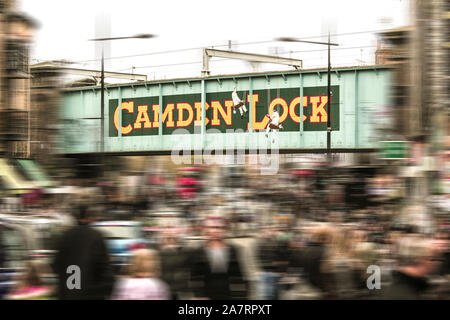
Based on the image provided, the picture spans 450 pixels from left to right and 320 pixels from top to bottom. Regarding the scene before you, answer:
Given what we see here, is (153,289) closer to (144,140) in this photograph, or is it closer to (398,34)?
(398,34)

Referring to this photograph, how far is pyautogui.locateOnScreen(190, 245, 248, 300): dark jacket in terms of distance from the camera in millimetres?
4891

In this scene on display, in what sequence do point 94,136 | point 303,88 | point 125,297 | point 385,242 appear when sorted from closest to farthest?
1. point 125,297
2. point 385,242
3. point 94,136
4. point 303,88

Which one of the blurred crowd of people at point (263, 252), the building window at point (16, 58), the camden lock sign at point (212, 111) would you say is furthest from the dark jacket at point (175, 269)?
Answer: the camden lock sign at point (212, 111)

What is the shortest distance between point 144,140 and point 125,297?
27.1m

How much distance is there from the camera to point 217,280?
4.92 meters

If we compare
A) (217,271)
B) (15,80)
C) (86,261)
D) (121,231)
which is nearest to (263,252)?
(217,271)

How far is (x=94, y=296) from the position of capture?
15.9ft

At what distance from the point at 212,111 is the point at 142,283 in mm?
27980

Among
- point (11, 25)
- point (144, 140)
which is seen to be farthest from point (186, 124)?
point (11, 25)

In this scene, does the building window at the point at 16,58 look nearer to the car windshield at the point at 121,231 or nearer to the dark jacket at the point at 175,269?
the car windshield at the point at 121,231

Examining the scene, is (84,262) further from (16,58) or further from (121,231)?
(16,58)

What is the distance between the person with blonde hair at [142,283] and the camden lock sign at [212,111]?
86.7 ft

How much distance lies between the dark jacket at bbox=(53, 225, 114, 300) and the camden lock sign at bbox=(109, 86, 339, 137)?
26600 mm

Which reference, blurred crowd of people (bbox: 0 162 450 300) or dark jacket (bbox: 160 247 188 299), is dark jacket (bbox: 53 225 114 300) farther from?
dark jacket (bbox: 160 247 188 299)
